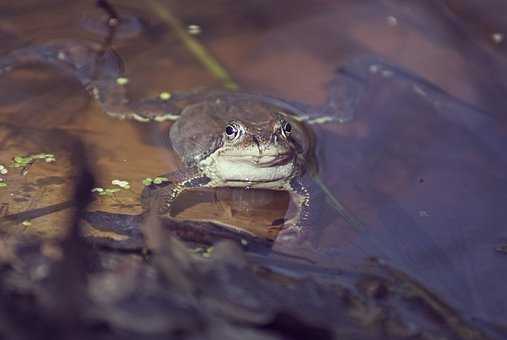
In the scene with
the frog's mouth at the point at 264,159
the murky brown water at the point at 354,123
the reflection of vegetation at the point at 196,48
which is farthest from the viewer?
the reflection of vegetation at the point at 196,48

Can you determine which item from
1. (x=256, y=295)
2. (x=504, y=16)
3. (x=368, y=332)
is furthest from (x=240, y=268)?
(x=504, y=16)

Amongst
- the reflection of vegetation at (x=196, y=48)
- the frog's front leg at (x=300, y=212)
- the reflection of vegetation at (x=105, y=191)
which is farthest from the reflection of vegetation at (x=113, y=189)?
the reflection of vegetation at (x=196, y=48)

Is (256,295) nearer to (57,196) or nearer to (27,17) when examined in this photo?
(57,196)

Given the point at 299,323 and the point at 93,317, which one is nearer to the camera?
the point at 93,317

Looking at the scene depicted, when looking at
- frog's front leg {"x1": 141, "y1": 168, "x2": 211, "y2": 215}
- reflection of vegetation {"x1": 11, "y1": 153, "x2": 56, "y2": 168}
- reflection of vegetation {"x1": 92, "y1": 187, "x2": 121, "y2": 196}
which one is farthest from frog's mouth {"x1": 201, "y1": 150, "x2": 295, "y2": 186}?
reflection of vegetation {"x1": 11, "y1": 153, "x2": 56, "y2": 168}

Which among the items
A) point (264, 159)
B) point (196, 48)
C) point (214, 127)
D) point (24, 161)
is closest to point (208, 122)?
point (214, 127)

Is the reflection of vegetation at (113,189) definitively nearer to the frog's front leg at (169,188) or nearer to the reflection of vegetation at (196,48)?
the frog's front leg at (169,188)

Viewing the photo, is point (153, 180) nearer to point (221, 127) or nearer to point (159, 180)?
point (159, 180)
